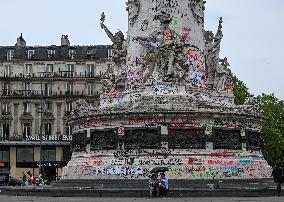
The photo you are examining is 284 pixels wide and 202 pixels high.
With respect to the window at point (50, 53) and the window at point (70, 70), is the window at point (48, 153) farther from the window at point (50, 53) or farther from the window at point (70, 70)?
the window at point (50, 53)

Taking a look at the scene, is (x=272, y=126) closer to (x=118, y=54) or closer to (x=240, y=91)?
(x=240, y=91)

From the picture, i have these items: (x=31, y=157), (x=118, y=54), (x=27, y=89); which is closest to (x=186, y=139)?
(x=118, y=54)

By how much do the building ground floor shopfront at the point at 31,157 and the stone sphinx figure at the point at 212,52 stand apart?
4876cm

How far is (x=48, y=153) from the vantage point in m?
92.1

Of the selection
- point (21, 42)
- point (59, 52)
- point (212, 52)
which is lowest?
point (212, 52)

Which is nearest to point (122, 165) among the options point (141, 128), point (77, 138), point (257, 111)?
point (141, 128)

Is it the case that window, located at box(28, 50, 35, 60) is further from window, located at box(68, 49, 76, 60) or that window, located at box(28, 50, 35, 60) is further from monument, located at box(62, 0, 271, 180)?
monument, located at box(62, 0, 271, 180)

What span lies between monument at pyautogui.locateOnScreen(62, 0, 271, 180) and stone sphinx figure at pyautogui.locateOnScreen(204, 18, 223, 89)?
0.08 feet

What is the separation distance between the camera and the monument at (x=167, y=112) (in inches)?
1539

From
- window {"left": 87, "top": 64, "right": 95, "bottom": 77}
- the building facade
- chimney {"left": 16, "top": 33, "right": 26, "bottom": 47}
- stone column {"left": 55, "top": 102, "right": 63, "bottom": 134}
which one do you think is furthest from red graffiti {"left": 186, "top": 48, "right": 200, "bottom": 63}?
chimney {"left": 16, "top": 33, "right": 26, "bottom": 47}

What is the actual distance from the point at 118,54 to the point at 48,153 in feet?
161

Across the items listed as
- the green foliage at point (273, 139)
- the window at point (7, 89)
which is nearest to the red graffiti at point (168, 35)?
the green foliage at point (273, 139)

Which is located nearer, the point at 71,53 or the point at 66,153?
the point at 66,153

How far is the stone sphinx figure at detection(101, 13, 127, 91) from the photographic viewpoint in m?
44.4
